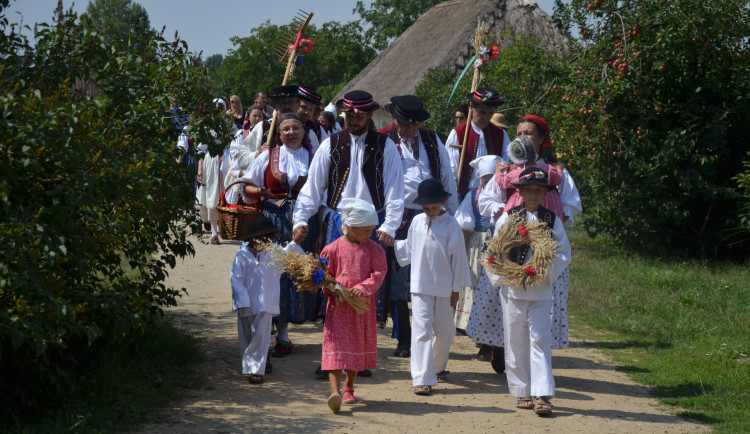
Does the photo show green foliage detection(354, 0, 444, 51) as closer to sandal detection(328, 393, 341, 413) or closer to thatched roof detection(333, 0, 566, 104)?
thatched roof detection(333, 0, 566, 104)

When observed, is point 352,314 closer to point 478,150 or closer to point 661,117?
point 478,150

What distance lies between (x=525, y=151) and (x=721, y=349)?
2.88 m

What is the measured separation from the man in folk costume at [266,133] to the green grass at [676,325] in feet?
11.7

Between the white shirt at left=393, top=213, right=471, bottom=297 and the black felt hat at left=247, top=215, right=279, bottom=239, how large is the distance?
3.58ft

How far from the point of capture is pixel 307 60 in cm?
4062

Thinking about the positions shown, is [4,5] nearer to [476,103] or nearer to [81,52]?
[81,52]

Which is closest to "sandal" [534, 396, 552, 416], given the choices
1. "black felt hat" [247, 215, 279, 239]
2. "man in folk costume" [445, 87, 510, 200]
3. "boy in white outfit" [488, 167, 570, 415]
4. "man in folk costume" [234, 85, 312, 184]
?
"boy in white outfit" [488, 167, 570, 415]

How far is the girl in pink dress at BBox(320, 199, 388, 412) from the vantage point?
20.3 ft

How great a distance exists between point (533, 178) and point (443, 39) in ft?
76.1

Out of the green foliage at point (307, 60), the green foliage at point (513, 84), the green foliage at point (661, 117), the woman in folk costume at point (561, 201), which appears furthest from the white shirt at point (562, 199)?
the green foliage at point (307, 60)

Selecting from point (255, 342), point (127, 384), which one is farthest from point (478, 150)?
point (127, 384)

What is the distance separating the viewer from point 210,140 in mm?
6770

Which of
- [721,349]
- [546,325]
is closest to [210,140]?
[546,325]

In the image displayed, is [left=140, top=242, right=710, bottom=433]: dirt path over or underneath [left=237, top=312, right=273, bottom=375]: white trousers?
underneath
